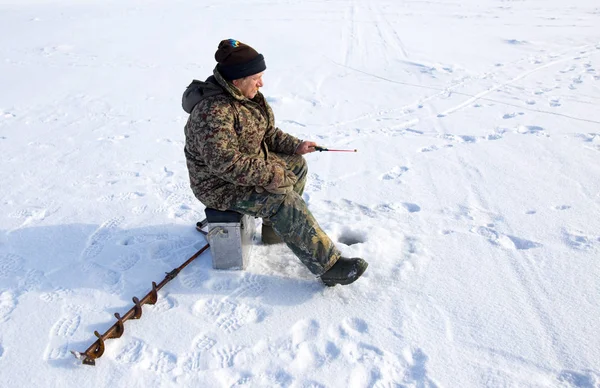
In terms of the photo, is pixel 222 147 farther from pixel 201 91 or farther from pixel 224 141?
pixel 201 91

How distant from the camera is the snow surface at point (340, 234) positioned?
2.36 m

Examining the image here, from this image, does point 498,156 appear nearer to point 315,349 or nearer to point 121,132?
point 315,349

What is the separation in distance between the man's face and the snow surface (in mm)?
1121

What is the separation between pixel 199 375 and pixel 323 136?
3649 mm

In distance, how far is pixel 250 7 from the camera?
591 inches

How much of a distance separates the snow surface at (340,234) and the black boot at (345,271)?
11 cm

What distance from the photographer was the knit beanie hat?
2.53 m

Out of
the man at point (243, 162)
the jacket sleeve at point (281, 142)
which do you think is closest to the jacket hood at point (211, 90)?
the man at point (243, 162)

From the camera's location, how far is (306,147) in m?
3.13

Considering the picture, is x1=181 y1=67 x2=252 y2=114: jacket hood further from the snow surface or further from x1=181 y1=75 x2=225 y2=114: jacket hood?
the snow surface

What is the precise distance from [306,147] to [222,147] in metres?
0.78

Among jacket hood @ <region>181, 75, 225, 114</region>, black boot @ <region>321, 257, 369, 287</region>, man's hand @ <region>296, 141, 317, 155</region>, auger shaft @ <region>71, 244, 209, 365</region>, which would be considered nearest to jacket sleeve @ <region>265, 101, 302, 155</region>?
man's hand @ <region>296, 141, 317, 155</region>

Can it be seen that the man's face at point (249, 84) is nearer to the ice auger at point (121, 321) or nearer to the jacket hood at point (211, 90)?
the jacket hood at point (211, 90)

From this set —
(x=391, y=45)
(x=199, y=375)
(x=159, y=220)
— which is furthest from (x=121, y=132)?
(x=391, y=45)
